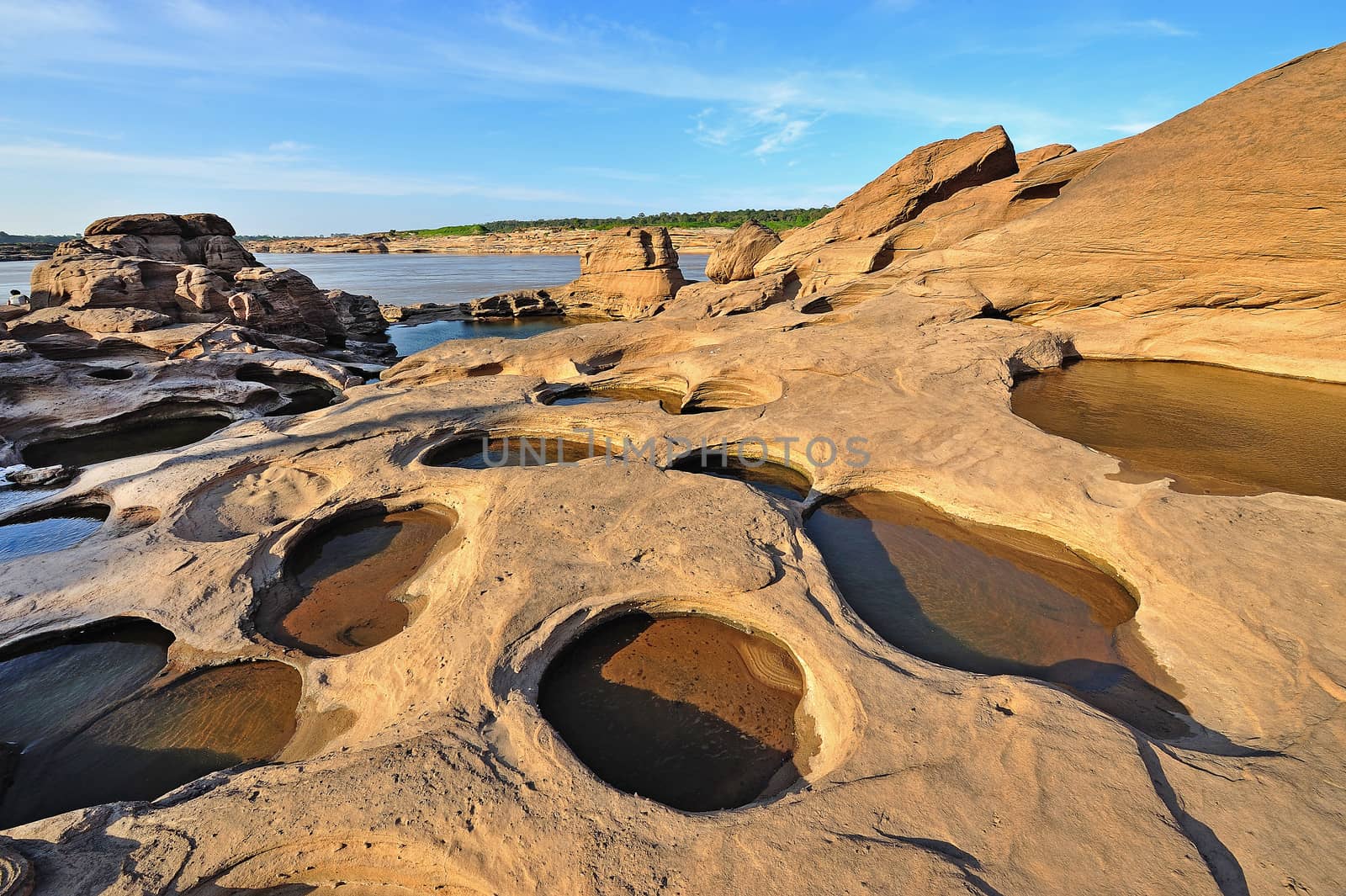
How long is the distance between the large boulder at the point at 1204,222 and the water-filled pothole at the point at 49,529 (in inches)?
724

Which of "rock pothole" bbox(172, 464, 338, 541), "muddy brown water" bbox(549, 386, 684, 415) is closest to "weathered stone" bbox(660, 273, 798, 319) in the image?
"muddy brown water" bbox(549, 386, 684, 415)

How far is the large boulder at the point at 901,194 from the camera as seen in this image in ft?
57.2

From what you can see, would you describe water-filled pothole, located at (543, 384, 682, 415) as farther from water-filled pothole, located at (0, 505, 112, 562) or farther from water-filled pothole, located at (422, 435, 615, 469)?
water-filled pothole, located at (0, 505, 112, 562)

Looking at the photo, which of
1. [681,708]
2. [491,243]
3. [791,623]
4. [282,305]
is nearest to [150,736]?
[681,708]

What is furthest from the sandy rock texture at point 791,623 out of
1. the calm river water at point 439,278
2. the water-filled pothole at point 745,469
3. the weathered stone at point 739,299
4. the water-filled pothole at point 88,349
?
the calm river water at point 439,278

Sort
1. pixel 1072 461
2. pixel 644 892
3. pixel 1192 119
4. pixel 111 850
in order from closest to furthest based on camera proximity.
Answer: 1. pixel 644 892
2. pixel 111 850
3. pixel 1072 461
4. pixel 1192 119

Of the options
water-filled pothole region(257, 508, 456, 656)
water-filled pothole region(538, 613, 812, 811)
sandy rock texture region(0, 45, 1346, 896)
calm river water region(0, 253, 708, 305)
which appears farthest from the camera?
calm river water region(0, 253, 708, 305)

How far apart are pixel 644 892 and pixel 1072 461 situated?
24.4 feet

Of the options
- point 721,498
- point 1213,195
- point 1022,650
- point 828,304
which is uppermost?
point 1213,195

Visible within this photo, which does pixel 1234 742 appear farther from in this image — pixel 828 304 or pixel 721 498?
pixel 828 304

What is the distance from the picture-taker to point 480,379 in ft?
43.8

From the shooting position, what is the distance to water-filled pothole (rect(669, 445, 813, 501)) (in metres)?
8.80

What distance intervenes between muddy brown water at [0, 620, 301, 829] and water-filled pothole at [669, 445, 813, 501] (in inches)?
228

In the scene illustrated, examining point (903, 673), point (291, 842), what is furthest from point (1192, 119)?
point (291, 842)
